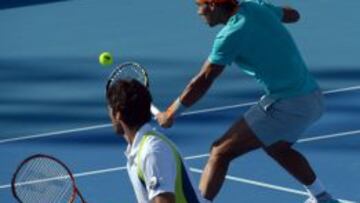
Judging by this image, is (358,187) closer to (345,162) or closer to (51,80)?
(345,162)

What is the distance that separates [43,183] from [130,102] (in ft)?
6.89

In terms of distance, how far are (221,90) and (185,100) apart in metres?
4.90

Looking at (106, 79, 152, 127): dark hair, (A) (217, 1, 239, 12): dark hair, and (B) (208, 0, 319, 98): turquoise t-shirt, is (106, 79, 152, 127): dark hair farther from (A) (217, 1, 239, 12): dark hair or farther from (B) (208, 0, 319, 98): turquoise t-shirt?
(A) (217, 1, 239, 12): dark hair

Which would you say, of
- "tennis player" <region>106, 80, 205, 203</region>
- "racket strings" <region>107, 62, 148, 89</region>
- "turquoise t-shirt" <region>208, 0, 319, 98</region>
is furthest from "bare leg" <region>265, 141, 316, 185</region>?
"tennis player" <region>106, 80, 205, 203</region>

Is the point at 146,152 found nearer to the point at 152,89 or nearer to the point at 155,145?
the point at 155,145

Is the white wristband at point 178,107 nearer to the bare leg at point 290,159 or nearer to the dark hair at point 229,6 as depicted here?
the dark hair at point 229,6

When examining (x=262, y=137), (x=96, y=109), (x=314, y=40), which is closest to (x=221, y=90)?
(x=96, y=109)

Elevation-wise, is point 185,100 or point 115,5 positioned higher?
point 185,100

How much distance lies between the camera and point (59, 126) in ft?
36.1

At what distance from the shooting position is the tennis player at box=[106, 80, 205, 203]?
4977 millimetres

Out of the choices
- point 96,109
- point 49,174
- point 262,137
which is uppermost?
point 49,174

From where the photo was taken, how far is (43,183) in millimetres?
6957

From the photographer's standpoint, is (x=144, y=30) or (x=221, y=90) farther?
(x=144, y=30)

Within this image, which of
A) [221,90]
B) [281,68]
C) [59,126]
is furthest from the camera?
[221,90]
